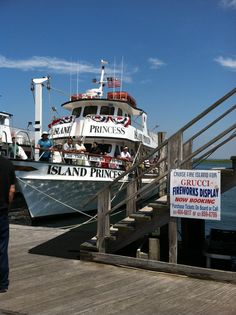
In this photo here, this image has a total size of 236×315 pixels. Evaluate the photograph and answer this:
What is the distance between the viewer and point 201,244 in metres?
10.0

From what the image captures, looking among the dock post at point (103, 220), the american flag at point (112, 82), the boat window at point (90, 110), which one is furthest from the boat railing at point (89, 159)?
the dock post at point (103, 220)

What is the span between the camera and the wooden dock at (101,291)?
5242mm

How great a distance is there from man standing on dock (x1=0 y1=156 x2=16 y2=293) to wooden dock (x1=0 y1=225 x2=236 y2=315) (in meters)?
0.28

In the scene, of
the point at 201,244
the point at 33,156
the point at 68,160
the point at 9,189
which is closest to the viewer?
the point at 9,189

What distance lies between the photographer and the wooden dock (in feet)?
17.2

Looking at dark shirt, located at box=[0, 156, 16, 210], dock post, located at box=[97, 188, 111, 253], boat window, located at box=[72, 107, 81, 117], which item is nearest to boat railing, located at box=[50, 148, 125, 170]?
boat window, located at box=[72, 107, 81, 117]

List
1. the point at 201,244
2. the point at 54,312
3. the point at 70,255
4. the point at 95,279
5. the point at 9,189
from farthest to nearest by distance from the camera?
the point at 201,244
the point at 70,255
the point at 95,279
the point at 9,189
the point at 54,312

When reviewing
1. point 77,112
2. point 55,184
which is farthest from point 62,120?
point 55,184

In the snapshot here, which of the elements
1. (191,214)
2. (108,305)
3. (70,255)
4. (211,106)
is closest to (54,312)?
(108,305)

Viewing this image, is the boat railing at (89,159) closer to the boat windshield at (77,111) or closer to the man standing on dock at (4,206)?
the boat windshield at (77,111)

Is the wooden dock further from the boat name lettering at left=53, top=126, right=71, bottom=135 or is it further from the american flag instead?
the american flag

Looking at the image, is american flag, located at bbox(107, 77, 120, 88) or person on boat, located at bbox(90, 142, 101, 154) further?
american flag, located at bbox(107, 77, 120, 88)

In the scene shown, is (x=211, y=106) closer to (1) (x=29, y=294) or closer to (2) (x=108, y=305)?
(2) (x=108, y=305)

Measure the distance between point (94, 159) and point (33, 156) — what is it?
2.81 m
